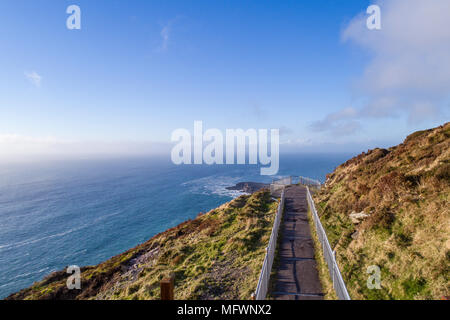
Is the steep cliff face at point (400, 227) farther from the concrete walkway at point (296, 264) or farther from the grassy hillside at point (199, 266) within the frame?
the grassy hillside at point (199, 266)

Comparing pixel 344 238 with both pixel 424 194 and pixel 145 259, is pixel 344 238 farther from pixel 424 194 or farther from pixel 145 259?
pixel 145 259

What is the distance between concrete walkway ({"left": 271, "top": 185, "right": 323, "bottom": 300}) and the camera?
7.40 meters

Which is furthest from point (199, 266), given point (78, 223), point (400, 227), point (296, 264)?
point (78, 223)

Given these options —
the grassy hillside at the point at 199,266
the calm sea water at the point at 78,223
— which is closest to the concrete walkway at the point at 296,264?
the grassy hillside at the point at 199,266

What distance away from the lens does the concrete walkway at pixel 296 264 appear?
7398 millimetres

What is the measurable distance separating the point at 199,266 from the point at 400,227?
9.86 meters

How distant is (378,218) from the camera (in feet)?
33.6

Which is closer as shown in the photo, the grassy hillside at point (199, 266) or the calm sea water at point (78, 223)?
the grassy hillside at point (199, 266)

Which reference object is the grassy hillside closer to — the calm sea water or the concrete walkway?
the concrete walkway

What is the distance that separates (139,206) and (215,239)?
48.9 m

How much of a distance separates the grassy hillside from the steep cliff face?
4126 mm

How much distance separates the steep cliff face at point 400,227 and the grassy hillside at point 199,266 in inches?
162

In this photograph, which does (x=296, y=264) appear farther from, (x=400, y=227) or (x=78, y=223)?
(x=78, y=223)

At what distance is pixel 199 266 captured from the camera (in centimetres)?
1117
